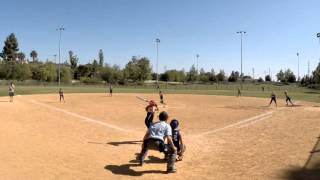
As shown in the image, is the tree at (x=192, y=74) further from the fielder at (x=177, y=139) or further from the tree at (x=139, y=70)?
the fielder at (x=177, y=139)

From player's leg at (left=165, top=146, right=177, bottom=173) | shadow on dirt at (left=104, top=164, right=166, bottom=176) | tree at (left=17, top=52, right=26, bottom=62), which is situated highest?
tree at (left=17, top=52, right=26, bottom=62)

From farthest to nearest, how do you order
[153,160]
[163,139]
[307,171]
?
[153,160]
[307,171]
[163,139]

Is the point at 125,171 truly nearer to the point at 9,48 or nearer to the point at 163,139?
the point at 163,139

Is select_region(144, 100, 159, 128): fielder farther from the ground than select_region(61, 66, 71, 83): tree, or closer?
closer

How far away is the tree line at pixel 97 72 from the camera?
117 meters

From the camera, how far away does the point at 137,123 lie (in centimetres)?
2228

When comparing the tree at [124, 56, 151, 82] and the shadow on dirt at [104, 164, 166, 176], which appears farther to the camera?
the tree at [124, 56, 151, 82]

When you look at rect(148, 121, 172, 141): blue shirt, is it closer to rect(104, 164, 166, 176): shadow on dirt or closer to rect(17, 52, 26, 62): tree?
rect(104, 164, 166, 176): shadow on dirt

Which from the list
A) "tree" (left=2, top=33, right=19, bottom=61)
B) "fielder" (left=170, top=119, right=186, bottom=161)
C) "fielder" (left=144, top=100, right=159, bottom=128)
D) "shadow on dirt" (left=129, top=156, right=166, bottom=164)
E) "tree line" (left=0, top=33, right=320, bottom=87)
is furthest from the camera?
"tree" (left=2, top=33, right=19, bottom=61)

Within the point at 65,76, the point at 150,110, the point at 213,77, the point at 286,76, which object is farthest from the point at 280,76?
the point at 150,110

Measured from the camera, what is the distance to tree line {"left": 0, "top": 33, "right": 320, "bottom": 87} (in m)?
117

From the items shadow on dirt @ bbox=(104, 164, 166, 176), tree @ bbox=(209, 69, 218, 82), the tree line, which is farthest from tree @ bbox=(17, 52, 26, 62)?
shadow on dirt @ bbox=(104, 164, 166, 176)

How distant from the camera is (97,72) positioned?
14375 cm

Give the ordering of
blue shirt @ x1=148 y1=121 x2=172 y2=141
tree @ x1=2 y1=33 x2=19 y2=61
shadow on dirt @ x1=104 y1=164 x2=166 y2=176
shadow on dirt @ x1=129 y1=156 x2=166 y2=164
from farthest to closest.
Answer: tree @ x1=2 y1=33 x2=19 y2=61
shadow on dirt @ x1=129 y1=156 x2=166 y2=164
blue shirt @ x1=148 y1=121 x2=172 y2=141
shadow on dirt @ x1=104 y1=164 x2=166 y2=176
